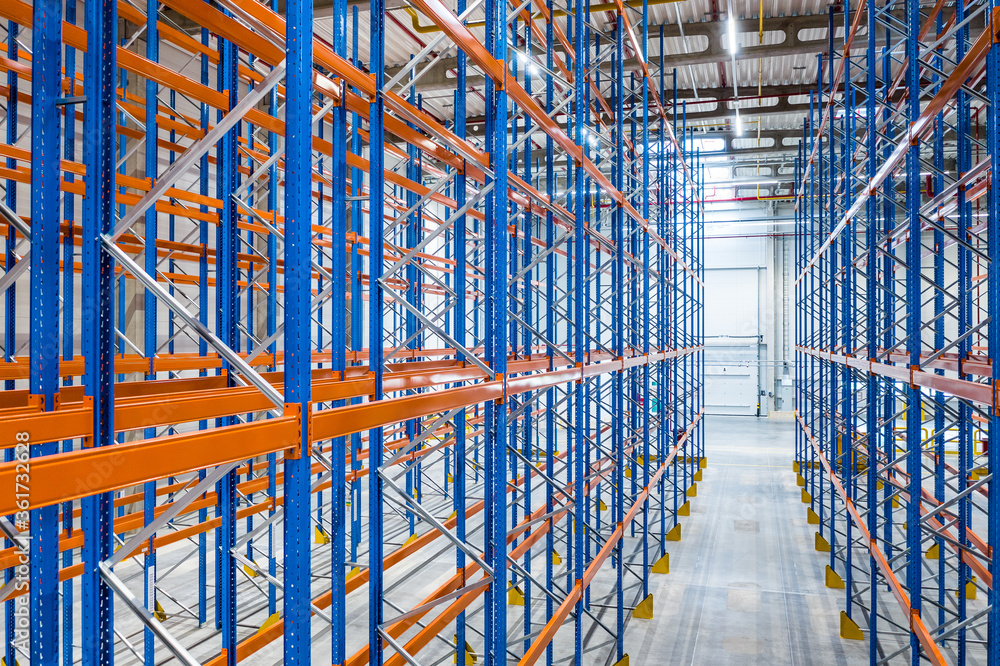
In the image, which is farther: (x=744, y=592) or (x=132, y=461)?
(x=744, y=592)

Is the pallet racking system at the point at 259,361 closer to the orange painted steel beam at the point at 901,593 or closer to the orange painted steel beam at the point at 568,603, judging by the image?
the orange painted steel beam at the point at 568,603

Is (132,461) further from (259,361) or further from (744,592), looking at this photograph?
(744,592)

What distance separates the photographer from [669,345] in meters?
16.0

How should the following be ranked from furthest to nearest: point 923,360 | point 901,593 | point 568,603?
1. point 901,593
2. point 568,603
3. point 923,360

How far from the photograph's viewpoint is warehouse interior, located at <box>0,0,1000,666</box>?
2.73 m

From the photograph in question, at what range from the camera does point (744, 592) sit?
1095 cm

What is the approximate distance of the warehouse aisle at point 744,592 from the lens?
8977 mm

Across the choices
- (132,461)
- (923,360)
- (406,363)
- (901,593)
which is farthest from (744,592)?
(132,461)

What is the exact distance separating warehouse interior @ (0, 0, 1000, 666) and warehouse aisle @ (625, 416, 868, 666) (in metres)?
0.07

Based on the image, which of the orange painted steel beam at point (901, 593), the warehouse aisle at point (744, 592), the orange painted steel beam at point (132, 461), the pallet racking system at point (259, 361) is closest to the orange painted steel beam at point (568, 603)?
the pallet racking system at point (259, 361)

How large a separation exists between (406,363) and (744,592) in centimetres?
725

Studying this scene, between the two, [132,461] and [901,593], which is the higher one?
[132,461]

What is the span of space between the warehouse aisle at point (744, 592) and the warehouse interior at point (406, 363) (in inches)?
2.8

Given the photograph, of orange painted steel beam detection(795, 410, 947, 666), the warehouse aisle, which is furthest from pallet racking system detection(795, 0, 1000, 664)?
the warehouse aisle
